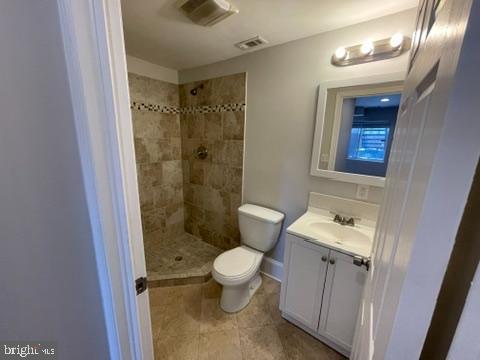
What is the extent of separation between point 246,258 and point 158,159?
158cm

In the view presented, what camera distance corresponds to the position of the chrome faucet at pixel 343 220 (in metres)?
1.56

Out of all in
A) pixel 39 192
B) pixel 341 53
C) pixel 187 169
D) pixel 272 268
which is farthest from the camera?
pixel 187 169

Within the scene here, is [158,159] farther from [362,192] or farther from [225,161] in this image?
[362,192]

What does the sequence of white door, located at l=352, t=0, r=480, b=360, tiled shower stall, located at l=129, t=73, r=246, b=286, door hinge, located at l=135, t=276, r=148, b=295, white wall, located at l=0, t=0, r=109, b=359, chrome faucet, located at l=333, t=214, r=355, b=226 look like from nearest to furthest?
white door, located at l=352, t=0, r=480, b=360 < white wall, located at l=0, t=0, r=109, b=359 < door hinge, located at l=135, t=276, r=148, b=295 < chrome faucet, located at l=333, t=214, r=355, b=226 < tiled shower stall, located at l=129, t=73, r=246, b=286

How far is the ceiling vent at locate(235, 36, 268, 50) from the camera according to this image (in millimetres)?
1640

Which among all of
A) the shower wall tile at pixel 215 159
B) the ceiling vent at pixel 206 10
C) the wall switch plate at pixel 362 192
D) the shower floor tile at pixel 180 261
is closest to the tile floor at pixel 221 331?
the shower floor tile at pixel 180 261

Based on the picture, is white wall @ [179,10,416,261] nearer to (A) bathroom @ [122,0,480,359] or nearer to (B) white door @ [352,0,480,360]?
(A) bathroom @ [122,0,480,359]

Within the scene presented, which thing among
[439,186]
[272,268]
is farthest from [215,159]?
[439,186]

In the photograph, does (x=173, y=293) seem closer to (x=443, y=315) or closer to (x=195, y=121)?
(x=195, y=121)

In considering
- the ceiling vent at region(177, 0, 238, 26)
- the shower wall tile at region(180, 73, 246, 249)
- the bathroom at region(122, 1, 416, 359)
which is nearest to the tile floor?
the bathroom at region(122, 1, 416, 359)

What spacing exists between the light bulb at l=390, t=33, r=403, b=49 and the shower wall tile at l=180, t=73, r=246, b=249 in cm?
117

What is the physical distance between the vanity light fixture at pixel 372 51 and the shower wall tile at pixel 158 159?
1.88 meters
